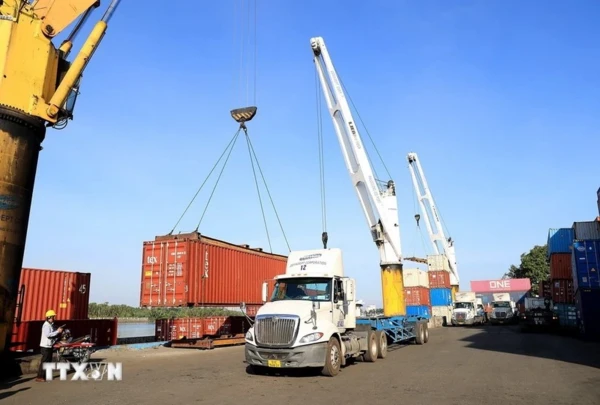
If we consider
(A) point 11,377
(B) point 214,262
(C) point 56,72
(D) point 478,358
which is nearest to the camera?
(A) point 11,377

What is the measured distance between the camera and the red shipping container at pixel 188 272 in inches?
731

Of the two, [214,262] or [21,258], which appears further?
[214,262]

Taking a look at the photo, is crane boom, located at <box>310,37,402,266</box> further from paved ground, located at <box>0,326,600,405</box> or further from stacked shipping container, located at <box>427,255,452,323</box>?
stacked shipping container, located at <box>427,255,452,323</box>

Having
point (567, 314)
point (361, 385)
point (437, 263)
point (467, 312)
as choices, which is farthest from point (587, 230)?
point (361, 385)

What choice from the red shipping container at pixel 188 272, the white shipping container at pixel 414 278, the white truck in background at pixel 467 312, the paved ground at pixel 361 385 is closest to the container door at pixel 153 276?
the red shipping container at pixel 188 272

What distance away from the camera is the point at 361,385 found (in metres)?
10.1

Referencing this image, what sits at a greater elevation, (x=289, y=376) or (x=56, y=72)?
(x=56, y=72)

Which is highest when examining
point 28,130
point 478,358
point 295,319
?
point 28,130

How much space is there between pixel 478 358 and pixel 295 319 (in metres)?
7.93

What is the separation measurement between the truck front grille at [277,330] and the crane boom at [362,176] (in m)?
13.1

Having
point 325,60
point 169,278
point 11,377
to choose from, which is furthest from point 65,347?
point 325,60

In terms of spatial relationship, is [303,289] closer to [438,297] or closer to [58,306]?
[58,306]

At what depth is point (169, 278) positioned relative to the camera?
1877 cm

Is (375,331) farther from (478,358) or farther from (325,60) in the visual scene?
(325,60)
